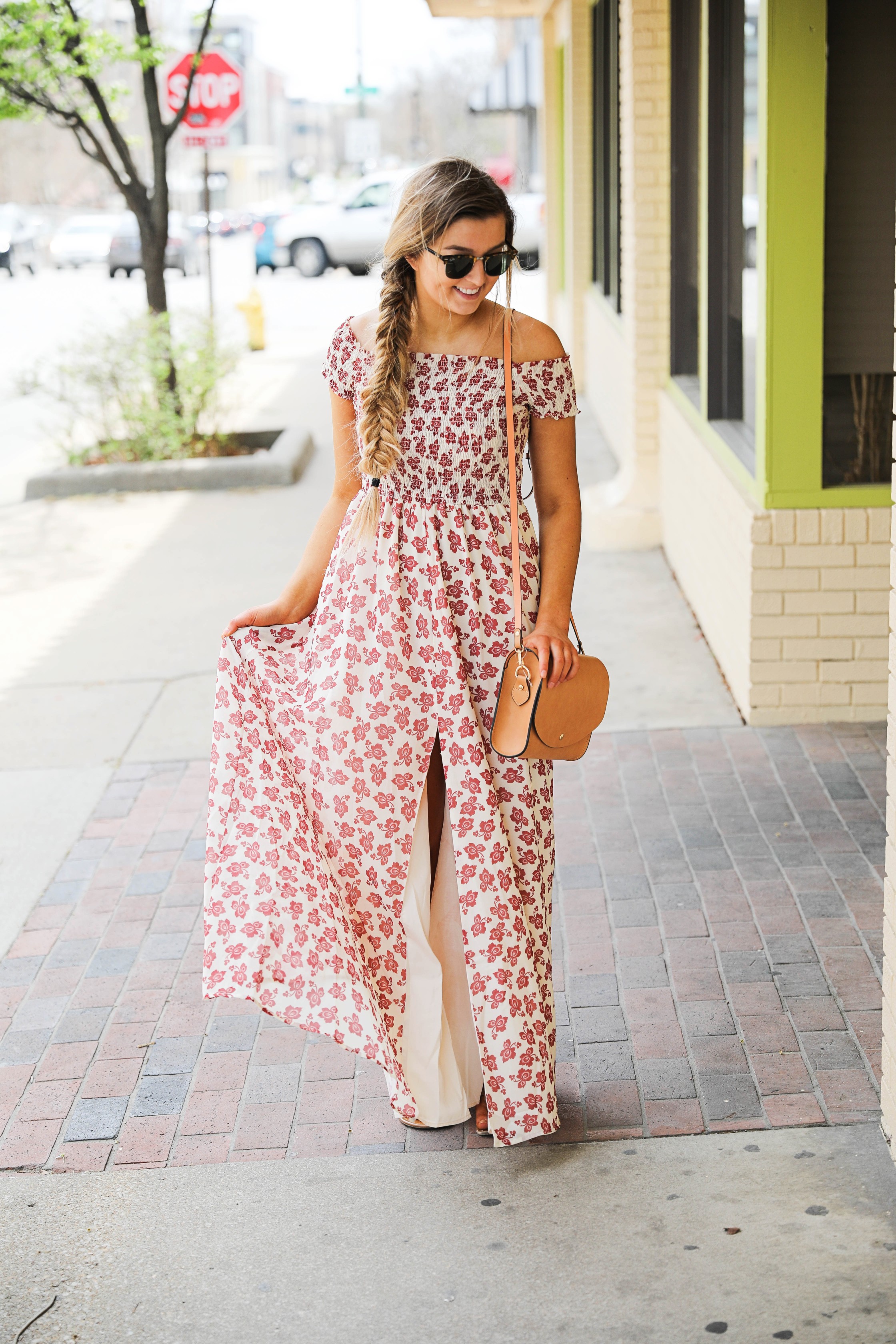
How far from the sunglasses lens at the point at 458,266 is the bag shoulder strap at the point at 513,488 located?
15 centimetres

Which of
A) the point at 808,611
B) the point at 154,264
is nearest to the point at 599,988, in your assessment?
the point at 808,611

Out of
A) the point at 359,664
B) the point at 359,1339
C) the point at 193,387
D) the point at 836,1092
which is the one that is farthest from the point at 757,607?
the point at 193,387

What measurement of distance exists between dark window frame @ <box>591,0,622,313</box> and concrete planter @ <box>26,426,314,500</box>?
2.67 metres

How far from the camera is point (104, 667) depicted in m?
6.68

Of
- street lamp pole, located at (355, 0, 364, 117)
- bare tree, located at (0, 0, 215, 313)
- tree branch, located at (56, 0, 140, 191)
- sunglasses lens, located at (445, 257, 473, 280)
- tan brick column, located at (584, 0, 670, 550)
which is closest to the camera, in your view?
sunglasses lens, located at (445, 257, 473, 280)

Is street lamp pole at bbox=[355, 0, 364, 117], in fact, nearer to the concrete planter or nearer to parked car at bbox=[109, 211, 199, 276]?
parked car at bbox=[109, 211, 199, 276]

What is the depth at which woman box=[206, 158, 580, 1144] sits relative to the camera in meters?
2.84

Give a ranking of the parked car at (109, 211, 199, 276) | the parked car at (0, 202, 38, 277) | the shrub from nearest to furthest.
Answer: the shrub → the parked car at (109, 211, 199, 276) → the parked car at (0, 202, 38, 277)

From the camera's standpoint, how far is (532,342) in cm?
286

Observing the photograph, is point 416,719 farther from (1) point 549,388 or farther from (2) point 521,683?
(1) point 549,388

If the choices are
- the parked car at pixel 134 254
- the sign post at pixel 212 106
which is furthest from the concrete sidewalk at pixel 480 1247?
the parked car at pixel 134 254

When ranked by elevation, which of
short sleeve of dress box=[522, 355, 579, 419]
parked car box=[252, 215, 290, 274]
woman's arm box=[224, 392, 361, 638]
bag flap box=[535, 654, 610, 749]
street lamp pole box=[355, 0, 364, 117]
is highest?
street lamp pole box=[355, 0, 364, 117]

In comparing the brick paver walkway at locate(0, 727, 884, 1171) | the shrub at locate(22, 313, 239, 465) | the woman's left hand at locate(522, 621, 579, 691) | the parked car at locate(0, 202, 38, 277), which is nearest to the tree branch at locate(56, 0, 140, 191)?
the shrub at locate(22, 313, 239, 465)

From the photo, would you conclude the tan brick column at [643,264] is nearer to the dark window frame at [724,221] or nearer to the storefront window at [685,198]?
the storefront window at [685,198]
